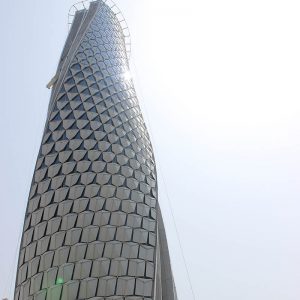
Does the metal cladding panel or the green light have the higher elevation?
the metal cladding panel

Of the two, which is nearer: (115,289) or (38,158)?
(115,289)

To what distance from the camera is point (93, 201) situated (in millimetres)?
38875

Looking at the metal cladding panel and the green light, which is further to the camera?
the metal cladding panel

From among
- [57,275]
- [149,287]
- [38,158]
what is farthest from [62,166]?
[149,287]

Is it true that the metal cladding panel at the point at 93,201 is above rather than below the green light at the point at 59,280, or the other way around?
above

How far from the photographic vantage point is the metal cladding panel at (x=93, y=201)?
35188mm

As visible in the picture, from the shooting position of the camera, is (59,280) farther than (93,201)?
No

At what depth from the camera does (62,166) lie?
41125 mm

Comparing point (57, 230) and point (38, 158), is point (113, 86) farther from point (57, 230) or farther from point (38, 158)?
point (57, 230)

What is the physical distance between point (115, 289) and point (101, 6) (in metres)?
38.6

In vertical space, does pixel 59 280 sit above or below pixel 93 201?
below

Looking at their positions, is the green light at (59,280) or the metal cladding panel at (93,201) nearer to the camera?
the green light at (59,280)

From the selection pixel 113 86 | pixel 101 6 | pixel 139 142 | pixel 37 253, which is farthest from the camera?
pixel 101 6

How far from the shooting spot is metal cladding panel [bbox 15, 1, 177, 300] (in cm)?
3519
